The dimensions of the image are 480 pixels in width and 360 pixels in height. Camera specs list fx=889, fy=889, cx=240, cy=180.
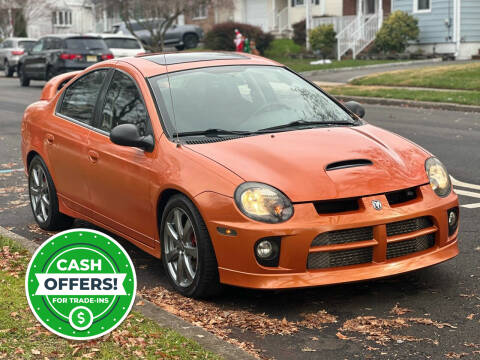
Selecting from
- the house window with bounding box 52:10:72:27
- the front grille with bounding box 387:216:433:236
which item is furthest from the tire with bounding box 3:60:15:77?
the front grille with bounding box 387:216:433:236

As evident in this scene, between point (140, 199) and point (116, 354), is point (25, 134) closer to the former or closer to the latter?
point (140, 199)

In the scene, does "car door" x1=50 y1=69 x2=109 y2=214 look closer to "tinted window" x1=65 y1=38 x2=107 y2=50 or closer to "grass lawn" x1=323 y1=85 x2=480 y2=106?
"grass lawn" x1=323 y1=85 x2=480 y2=106

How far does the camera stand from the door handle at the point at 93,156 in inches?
268

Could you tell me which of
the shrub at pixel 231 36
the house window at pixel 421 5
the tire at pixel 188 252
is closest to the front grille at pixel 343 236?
the tire at pixel 188 252

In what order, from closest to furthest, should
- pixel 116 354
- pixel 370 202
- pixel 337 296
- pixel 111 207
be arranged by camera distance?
pixel 116 354, pixel 370 202, pixel 337 296, pixel 111 207

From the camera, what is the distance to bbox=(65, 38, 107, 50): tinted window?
2912 centimetres

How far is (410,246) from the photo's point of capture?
5574 millimetres

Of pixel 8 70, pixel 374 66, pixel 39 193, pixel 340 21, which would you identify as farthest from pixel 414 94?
pixel 8 70

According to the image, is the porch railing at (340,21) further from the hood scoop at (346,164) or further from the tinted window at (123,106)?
the hood scoop at (346,164)

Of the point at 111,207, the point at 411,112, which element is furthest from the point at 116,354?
the point at 411,112

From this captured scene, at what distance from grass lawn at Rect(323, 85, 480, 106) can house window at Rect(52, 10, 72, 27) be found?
55156 mm

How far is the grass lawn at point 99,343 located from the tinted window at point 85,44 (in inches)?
971

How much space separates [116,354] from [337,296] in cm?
176

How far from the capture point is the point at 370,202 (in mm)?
5398
